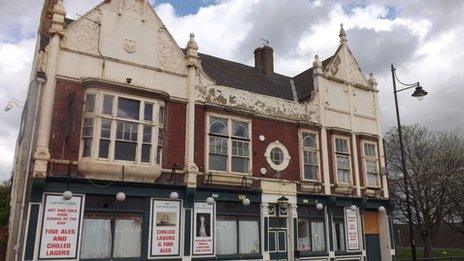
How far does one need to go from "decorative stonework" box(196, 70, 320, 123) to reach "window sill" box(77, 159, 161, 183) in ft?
12.9

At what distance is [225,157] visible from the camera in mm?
17562

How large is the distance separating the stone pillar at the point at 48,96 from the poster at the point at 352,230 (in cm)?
1391

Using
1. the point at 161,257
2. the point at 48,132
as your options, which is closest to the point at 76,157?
the point at 48,132

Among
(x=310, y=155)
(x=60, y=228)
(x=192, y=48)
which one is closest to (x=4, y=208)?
(x=60, y=228)

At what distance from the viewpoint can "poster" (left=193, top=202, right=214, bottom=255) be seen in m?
15.8

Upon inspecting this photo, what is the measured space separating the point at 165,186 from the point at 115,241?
102 inches

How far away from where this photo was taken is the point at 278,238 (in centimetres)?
1809

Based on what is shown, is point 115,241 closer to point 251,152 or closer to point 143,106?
point 143,106

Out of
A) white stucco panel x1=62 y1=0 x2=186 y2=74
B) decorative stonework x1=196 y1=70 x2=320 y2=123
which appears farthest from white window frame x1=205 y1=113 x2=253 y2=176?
white stucco panel x1=62 y1=0 x2=186 y2=74

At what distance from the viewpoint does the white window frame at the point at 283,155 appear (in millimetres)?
18766

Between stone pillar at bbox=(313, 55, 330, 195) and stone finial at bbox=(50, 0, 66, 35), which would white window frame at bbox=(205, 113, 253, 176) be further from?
stone finial at bbox=(50, 0, 66, 35)

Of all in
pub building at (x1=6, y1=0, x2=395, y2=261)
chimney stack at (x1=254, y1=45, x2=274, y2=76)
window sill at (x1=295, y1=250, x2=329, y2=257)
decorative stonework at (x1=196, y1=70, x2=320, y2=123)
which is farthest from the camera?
chimney stack at (x1=254, y1=45, x2=274, y2=76)

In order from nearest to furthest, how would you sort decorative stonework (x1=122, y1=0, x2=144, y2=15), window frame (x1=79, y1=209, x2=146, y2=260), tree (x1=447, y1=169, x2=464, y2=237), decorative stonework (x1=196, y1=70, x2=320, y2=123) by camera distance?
window frame (x1=79, y1=209, x2=146, y2=260), decorative stonework (x1=122, y1=0, x2=144, y2=15), decorative stonework (x1=196, y1=70, x2=320, y2=123), tree (x1=447, y1=169, x2=464, y2=237)

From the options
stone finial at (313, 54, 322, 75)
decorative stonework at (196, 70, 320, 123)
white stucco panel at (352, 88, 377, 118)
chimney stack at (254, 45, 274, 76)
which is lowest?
decorative stonework at (196, 70, 320, 123)
